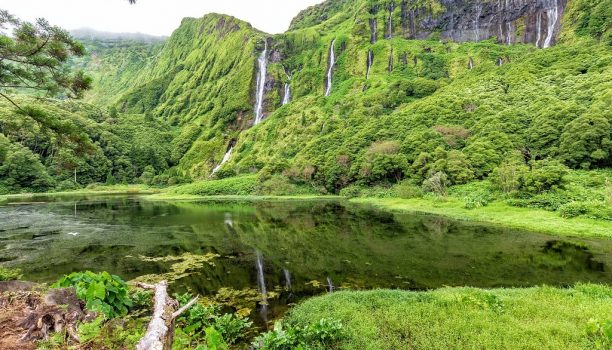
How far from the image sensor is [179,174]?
470 feet

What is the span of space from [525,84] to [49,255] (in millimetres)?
109561

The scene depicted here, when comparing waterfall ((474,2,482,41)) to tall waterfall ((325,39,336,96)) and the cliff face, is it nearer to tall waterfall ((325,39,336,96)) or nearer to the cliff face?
the cliff face

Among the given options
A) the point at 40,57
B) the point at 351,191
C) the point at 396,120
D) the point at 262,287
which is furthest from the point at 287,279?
the point at 396,120

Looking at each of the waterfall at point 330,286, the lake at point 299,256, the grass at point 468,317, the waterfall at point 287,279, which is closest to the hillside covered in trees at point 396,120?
the lake at point 299,256

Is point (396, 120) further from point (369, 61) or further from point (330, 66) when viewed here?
point (330, 66)

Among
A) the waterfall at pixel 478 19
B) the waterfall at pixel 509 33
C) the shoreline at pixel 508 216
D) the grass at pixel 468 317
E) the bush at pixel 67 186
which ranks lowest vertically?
the bush at pixel 67 186

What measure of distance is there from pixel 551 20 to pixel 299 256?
171 metres

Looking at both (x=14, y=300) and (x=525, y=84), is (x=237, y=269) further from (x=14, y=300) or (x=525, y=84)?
(x=525, y=84)

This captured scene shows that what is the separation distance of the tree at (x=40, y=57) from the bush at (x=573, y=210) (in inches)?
1812

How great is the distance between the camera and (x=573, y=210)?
3644cm

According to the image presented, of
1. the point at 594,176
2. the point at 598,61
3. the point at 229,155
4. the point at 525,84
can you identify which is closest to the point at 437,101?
the point at 525,84

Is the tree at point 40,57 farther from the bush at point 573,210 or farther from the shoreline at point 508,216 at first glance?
the bush at point 573,210

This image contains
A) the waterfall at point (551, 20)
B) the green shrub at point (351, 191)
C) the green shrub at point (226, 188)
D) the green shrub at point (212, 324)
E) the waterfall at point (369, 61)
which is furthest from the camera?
the waterfall at point (369, 61)

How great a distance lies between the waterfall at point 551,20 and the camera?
137 meters
